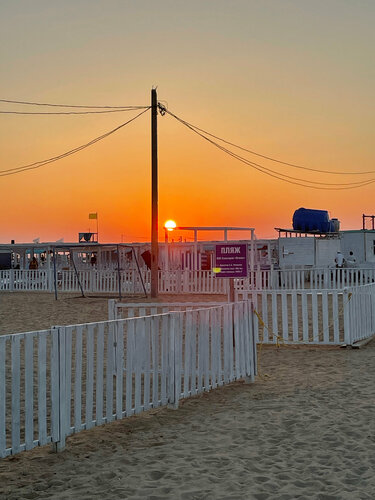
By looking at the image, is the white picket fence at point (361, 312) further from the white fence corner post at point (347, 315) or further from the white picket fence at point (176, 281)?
the white picket fence at point (176, 281)

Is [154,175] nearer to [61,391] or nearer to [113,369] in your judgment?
[113,369]

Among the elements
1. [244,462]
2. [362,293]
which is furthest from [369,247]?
[244,462]

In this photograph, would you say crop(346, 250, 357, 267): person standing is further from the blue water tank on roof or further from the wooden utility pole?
the wooden utility pole

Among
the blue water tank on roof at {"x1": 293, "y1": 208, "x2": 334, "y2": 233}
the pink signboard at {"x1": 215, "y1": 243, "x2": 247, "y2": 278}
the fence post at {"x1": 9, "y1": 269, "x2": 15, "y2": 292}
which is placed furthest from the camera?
the blue water tank on roof at {"x1": 293, "y1": 208, "x2": 334, "y2": 233}

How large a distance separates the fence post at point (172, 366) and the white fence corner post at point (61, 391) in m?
1.74

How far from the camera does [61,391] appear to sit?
5.94 m

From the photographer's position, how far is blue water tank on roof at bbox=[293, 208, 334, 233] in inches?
1721

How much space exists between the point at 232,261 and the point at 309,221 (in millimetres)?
32677

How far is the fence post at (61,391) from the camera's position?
589 centimetres

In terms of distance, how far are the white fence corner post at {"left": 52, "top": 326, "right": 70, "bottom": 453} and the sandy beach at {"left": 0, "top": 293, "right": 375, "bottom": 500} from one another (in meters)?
0.14

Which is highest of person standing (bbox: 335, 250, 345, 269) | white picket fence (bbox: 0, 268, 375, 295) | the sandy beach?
person standing (bbox: 335, 250, 345, 269)

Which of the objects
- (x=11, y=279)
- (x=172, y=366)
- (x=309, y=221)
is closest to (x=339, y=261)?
(x=309, y=221)

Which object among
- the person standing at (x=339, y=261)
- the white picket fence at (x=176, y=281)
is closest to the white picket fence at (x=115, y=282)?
the white picket fence at (x=176, y=281)

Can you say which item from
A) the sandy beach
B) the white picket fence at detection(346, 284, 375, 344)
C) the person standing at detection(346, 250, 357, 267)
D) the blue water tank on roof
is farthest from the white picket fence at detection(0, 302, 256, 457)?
the blue water tank on roof
